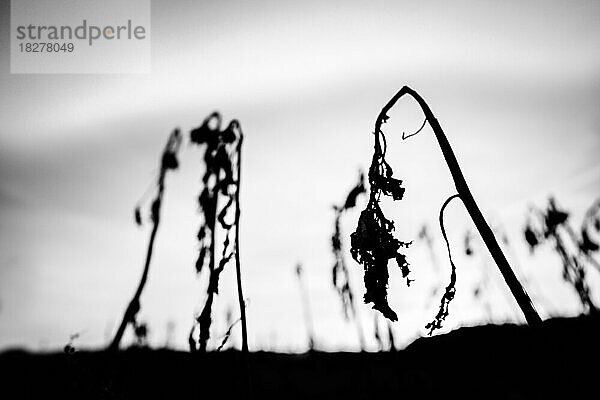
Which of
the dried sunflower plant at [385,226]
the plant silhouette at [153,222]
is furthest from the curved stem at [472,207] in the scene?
the plant silhouette at [153,222]

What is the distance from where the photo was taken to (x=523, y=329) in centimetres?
595

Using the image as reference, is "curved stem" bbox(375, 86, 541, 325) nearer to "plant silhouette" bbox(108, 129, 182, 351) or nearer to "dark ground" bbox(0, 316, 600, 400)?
"dark ground" bbox(0, 316, 600, 400)

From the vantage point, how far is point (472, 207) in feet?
12.3

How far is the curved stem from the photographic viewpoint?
3418mm

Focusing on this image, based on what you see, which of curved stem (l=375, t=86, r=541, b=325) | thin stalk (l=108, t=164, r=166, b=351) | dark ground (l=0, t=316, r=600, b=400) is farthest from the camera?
thin stalk (l=108, t=164, r=166, b=351)

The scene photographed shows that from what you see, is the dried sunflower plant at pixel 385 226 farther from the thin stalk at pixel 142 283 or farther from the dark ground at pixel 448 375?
the thin stalk at pixel 142 283

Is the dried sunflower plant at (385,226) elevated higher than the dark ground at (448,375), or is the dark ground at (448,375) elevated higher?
the dried sunflower plant at (385,226)

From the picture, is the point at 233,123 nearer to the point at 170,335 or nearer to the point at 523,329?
the point at 523,329

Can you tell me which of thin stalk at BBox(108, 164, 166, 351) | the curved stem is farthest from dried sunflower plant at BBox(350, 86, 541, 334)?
thin stalk at BBox(108, 164, 166, 351)

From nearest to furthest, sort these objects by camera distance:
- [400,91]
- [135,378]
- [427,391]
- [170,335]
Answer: [400,91] < [427,391] < [135,378] < [170,335]

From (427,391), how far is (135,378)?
1440cm

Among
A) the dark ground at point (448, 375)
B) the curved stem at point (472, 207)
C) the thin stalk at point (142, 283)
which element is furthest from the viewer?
the thin stalk at point (142, 283)

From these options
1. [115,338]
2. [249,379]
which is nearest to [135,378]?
[115,338]

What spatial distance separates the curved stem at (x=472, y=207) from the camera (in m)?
3.42
